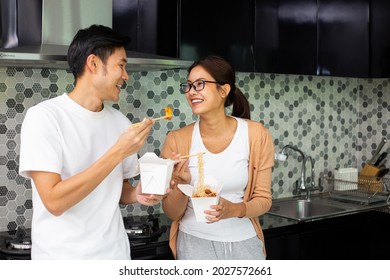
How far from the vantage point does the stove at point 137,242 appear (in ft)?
7.09

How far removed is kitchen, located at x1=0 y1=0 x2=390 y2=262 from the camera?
2469 millimetres

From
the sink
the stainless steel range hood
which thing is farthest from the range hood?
the sink

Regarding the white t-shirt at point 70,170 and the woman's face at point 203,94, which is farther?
the woman's face at point 203,94

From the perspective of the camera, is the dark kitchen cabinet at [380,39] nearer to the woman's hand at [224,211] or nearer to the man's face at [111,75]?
the woman's hand at [224,211]

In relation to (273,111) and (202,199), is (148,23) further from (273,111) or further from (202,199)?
(273,111)

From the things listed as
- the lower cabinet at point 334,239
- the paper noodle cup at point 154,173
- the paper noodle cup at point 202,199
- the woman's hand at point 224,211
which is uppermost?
the paper noodle cup at point 154,173

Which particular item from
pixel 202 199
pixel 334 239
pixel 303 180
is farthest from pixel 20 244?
pixel 303 180

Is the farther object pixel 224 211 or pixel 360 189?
pixel 360 189

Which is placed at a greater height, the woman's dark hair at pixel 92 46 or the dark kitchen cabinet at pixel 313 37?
the dark kitchen cabinet at pixel 313 37

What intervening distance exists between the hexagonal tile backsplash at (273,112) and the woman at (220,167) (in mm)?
744

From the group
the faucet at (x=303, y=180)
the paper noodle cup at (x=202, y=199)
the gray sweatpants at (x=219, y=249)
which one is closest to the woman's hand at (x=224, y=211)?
the paper noodle cup at (x=202, y=199)

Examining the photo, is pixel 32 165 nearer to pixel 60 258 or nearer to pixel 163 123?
pixel 60 258

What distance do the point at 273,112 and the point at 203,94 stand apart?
145 centimetres

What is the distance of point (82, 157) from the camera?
163 centimetres
